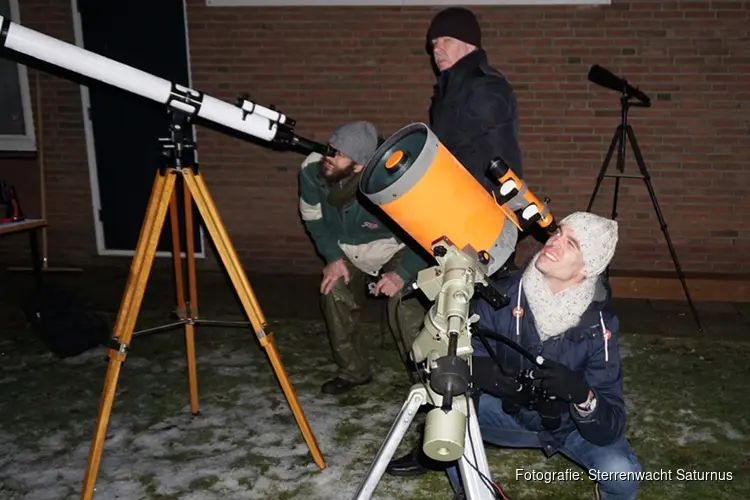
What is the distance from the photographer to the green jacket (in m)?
4.01

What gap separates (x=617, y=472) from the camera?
105 inches

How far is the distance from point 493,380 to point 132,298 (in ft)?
5.19

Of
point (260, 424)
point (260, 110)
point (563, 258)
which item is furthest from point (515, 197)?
point (260, 424)

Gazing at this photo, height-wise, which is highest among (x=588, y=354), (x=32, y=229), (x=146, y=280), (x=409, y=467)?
(x=146, y=280)

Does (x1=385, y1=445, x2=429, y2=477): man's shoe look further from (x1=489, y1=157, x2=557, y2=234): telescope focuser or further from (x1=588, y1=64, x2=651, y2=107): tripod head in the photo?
(x1=588, y1=64, x2=651, y2=107): tripod head

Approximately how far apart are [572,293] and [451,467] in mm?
891

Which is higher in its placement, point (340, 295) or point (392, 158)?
point (392, 158)

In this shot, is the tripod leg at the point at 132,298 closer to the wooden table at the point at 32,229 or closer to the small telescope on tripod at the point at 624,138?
the wooden table at the point at 32,229

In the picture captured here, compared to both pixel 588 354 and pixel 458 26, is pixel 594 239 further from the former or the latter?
pixel 458 26

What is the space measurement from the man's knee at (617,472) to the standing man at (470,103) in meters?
1.36

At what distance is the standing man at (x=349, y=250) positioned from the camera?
381 cm

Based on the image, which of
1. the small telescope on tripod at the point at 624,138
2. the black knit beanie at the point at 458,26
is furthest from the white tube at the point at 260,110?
the small telescope on tripod at the point at 624,138

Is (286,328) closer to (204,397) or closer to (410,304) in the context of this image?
(204,397)

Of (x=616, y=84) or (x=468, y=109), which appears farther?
(x=616, y=84)
